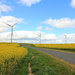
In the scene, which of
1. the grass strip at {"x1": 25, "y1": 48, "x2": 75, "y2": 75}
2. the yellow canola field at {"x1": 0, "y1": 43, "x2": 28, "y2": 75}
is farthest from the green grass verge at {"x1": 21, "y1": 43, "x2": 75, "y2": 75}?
the yellow canola field at {"x1": 0, "y1": 43, "x2": 28, "y2": 75}

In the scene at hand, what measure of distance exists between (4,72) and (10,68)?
88 cm

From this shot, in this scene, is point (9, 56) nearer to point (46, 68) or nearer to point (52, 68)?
point (46, 68)

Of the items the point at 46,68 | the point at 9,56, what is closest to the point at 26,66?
the point at 9,56

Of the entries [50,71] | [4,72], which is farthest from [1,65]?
[50,71]

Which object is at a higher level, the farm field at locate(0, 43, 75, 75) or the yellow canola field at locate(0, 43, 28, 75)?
the yellow canola field at locate(0, 43, 28, 75)

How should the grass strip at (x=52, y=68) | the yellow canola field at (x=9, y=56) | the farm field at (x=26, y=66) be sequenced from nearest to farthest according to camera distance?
the yellow canola field at (x=9, y=56) < the farm field at (x=26, y=66) < the grass strip at (x=52, y=68)

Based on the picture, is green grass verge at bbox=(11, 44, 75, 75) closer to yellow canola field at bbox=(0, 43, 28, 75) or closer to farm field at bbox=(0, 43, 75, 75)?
farm field at bbox=(0, 43, 75, 75)

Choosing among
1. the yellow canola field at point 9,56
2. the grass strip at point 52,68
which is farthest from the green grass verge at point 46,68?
the yellow canola field at point 9,56

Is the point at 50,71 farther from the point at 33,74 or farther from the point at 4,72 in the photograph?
the point at 4,72

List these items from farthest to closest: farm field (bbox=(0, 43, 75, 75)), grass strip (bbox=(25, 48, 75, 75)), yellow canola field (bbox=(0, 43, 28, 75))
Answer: grass strip (bbox=(25, 48, 75, 75)), farm field (bbox=(0, 43, 75, 75)), yellow canola field (bbox=(0, 43, 28, 75))

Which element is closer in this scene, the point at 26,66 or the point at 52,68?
the point at 52,68

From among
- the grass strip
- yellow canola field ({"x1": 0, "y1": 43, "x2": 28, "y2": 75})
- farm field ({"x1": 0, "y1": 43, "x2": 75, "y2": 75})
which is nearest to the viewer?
yellow canola field ({"x1": 0, "y1": 43, "x2": 28, "y2": 75})

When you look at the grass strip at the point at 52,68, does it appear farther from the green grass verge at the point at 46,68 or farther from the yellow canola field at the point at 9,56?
the yellow canola field at the point at 9,56

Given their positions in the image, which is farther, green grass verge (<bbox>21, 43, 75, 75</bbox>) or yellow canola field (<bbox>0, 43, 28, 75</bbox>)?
green grass verge (<bbox>21, 43, 75, 75</bbox>)
